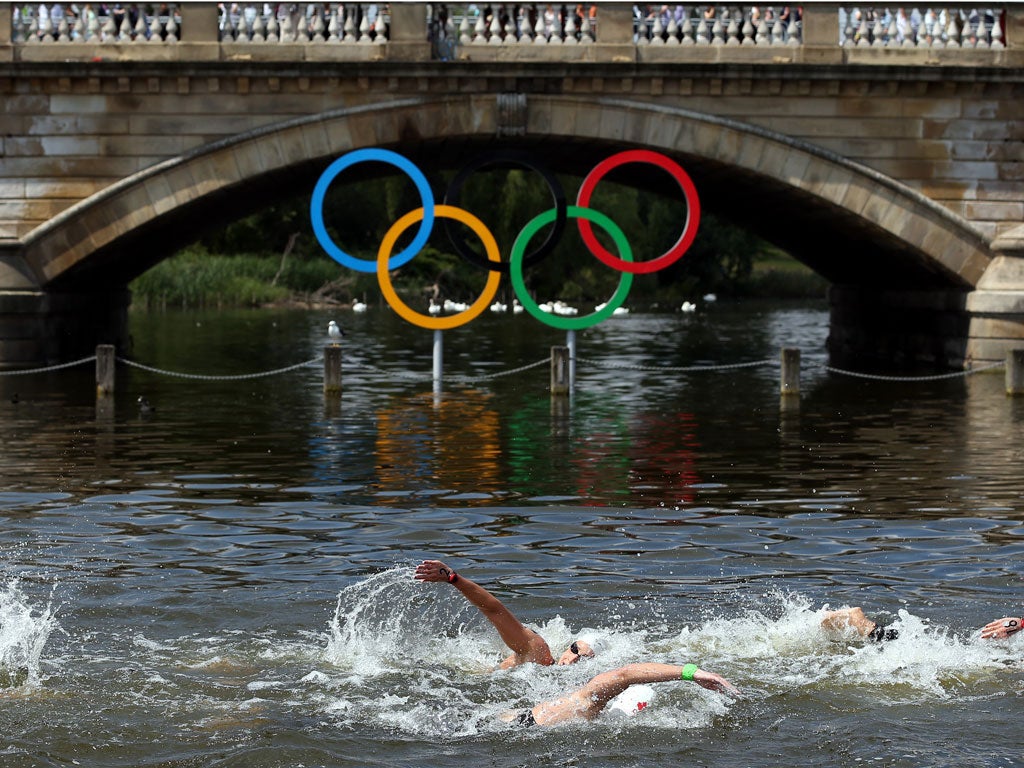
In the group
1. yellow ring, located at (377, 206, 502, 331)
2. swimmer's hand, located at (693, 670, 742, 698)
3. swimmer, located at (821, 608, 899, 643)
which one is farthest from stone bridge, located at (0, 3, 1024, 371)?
swimmer's hand, located at (693, 670, 742, 698)

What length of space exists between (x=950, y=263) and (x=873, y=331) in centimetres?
790

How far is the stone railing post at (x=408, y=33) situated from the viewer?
95.6 feet

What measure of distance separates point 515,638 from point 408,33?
67.8ft

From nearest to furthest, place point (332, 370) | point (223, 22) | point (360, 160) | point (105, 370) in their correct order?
point (105, 370), point (332, 370), point (360, 160), point (223, 22)

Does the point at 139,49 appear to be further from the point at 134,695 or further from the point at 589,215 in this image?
the point at 134,695

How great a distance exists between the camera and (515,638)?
10289mm

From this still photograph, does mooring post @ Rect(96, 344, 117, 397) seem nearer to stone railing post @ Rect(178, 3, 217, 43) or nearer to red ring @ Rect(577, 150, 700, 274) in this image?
stone railing post @ Rect(178, 3, 217, 43)

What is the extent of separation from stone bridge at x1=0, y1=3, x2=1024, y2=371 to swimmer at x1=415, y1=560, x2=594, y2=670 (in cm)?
1989

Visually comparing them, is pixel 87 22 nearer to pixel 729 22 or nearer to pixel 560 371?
pixel 560 371

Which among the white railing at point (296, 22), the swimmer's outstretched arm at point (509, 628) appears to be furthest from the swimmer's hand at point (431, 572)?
the white railing at point (296, 22)

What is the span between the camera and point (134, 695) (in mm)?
9805

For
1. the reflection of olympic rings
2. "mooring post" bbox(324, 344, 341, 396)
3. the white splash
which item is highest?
the reflection of olympic rings

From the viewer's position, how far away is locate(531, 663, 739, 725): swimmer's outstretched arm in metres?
9.24

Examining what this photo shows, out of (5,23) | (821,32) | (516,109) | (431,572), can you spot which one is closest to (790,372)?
(516,109)
